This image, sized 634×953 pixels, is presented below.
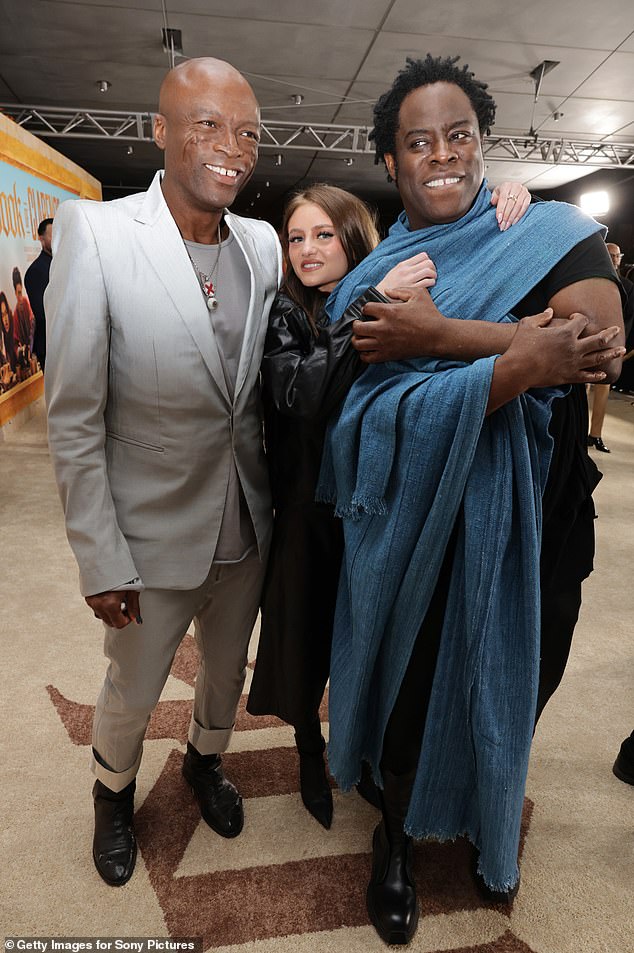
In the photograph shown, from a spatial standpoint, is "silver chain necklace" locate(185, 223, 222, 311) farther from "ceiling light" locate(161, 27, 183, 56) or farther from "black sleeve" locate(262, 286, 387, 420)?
"ceiling light" locate(161, 27, 183, 56)

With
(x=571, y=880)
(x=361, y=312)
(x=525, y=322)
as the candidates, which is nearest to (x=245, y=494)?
(x=361, y=312)

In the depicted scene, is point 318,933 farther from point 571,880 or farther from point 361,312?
point 361,312

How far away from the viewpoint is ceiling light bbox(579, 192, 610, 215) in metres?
10.6

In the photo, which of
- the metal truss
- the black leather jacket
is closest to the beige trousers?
the black leather jacket

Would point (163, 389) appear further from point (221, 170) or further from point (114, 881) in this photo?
point (114, 881)

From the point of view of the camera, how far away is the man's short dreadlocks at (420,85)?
1319mm

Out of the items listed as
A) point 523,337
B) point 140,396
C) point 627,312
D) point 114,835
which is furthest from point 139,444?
point 627,312

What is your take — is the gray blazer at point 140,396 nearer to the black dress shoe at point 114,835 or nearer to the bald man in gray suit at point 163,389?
the bald man in gray suit at point 163,389

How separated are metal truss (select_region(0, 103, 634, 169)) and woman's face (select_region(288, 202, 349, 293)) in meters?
6.54

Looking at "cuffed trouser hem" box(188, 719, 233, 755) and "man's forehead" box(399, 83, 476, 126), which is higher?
"man's forehead" box(399, 83, 476, 126)

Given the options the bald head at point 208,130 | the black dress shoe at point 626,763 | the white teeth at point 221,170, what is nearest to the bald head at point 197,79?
the bald head at point 208,130

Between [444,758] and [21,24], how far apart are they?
21.1 ft

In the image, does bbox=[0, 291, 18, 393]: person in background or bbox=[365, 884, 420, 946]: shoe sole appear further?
bbox=[0, 291, 18, 393]: person in background

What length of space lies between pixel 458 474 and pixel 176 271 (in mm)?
655
